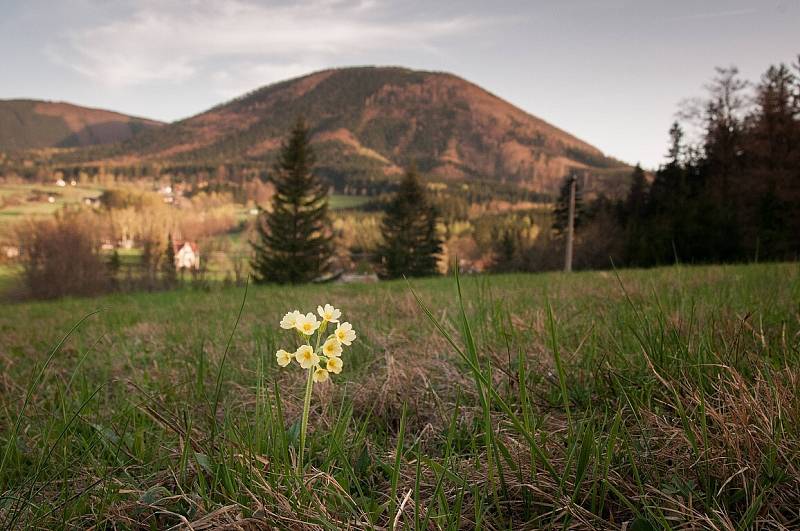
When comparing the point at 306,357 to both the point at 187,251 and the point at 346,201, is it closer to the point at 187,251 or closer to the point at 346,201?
the point at 187,251

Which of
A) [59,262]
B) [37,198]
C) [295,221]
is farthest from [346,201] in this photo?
[59,262]

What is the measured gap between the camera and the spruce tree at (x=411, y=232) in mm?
51719

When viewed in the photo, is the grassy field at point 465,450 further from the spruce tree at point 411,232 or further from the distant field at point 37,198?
the distant field at point 37,198

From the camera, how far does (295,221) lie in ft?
139

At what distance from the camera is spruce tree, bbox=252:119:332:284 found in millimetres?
41438

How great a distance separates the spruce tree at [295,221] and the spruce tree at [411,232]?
10.7 metres

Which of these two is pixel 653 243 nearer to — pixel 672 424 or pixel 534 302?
pixel 534 302

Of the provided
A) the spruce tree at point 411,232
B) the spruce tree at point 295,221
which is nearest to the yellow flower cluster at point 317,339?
the spruce tree at point 295,221

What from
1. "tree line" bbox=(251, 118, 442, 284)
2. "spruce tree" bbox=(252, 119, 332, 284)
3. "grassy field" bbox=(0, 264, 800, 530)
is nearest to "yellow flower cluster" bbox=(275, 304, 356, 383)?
"grassy field" bbox=(0, 264, 800, 530)

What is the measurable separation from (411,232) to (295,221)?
14905 millimetres

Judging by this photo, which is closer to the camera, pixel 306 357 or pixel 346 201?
pixel 306 357

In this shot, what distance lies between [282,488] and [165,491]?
305mm

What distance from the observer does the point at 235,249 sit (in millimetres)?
77438

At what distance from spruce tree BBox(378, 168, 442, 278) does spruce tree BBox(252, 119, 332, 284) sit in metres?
10.7
